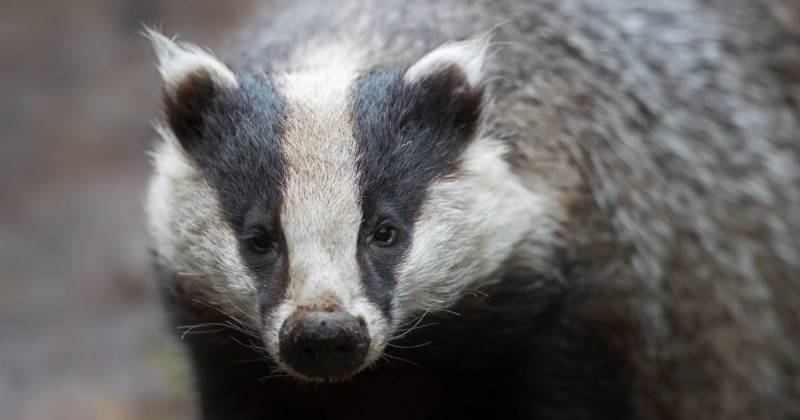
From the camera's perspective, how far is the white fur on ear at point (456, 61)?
3.63m

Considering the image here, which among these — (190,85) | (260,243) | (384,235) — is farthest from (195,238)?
(384,235)

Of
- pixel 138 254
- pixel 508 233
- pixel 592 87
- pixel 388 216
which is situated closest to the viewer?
pixel 388 216

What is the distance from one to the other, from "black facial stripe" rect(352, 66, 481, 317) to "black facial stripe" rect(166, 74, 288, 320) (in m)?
0.23

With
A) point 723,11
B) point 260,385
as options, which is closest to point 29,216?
point 260,385

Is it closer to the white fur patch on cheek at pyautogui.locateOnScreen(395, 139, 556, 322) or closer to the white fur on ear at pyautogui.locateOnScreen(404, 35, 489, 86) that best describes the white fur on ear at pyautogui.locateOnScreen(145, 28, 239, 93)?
the white fur on ear at pyautogui.locateOnScreen(404, 35, 489, 86)

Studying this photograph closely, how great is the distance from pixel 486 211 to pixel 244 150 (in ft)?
2.39

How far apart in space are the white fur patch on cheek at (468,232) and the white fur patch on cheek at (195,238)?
0.47 meters

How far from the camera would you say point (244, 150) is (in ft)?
11.4

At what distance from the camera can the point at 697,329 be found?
181 inches

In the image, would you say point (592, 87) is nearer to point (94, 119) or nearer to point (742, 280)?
point (742, 280)

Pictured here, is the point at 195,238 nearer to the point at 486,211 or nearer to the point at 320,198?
the point at 320,198

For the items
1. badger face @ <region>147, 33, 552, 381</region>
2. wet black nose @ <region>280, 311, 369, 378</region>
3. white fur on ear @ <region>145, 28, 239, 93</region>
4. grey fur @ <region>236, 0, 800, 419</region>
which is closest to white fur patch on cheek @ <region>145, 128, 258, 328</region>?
badger face @ <region>147, 33, 552, 381</region>

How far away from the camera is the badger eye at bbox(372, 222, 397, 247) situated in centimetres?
337

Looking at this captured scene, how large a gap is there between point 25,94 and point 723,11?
449cm
